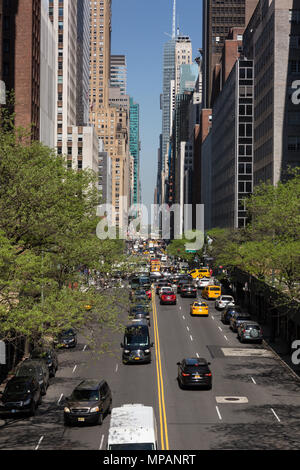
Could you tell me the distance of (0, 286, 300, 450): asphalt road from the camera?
23153 millimetres

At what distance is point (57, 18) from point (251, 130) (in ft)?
154

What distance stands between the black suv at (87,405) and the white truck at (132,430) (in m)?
4.72

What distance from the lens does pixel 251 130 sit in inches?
4321

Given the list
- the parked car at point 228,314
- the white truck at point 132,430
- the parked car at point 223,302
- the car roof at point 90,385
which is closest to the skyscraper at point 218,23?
the parked car at point 223,302

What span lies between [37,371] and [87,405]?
6.75 meters

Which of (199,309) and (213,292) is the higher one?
(213,292)

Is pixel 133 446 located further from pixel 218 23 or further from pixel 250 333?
pixel 218 23

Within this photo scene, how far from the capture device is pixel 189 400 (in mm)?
29984

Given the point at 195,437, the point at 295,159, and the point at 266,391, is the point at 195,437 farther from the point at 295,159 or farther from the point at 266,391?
the point at 295,159

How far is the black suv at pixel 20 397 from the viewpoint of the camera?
2711cm

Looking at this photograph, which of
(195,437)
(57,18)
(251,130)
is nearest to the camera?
(195,437)

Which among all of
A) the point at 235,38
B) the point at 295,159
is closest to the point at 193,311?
the point at 295,159

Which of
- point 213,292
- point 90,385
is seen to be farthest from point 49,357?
point 213,292

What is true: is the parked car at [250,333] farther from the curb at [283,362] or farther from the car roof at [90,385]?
the car roof at [90,385]
